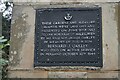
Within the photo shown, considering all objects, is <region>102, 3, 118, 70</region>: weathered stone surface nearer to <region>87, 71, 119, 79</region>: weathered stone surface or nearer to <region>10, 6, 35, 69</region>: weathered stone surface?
<region>87, 71, 119, 79</region>: weathered stone surface

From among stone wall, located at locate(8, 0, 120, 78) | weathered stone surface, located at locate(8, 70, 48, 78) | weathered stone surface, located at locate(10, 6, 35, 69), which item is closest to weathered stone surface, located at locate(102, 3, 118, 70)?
stone wall, located at locate(8, 0, 120, 78)

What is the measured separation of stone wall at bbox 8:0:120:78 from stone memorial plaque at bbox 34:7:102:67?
88mm

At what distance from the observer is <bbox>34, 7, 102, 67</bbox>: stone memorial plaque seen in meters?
5.73

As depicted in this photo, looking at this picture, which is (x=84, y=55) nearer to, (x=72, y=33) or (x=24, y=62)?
(x=72, y=33)

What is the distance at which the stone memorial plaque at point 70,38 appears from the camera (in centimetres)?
573

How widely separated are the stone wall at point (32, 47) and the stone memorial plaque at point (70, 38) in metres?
0.09

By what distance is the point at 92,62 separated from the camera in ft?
18.7

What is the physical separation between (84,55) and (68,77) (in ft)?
1.49

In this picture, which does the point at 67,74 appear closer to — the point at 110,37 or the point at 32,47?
the point at 32,47

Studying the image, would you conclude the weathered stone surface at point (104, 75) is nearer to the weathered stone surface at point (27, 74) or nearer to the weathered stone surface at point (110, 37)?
the weathered stone surface at point (110, 37)

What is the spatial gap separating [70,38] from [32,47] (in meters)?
0.65

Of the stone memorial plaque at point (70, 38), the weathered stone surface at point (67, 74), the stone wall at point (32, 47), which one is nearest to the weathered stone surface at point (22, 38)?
the stone wall at point (32, 47)

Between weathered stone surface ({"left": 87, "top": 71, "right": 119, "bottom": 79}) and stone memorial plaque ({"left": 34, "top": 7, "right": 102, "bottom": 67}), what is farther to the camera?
stone memorial plaque ({"left": 34, "top": 7, "right": 102, "bottom": 67})

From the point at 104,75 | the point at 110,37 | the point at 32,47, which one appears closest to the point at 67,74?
the point at 104,75
